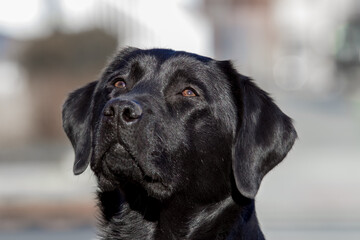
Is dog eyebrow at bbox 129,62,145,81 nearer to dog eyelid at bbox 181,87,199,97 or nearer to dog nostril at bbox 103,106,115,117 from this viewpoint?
dog eyelid at bbox 181,87,199,97

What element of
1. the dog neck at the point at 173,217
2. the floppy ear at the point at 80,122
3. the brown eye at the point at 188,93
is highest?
the brown eye at the point at 188,93

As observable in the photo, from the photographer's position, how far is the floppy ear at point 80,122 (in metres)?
4.62

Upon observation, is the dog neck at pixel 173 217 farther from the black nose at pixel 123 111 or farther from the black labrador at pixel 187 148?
the black nose at pixel 123 111

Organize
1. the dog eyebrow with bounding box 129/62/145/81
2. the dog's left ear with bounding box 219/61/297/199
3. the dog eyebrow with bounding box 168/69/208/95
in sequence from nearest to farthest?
the dog's left ear with bounding box 219/61/297/199 → the dog eyebrow with bounding box 168/69/208/95 → the dog eyebrow with bounding box 129/62/145/81

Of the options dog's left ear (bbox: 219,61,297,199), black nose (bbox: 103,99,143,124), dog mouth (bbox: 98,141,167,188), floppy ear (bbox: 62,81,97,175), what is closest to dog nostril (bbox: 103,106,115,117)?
black nose (bbox: 103,99,143,124)

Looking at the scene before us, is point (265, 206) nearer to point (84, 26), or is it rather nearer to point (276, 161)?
point (276, 161)

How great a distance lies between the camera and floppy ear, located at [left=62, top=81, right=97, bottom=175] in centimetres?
462

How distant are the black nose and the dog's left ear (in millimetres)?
719

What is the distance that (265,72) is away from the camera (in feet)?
208

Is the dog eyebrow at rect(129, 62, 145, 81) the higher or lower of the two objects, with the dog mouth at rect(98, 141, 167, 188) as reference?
higher

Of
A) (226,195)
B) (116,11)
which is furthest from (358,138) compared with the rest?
(226,195)

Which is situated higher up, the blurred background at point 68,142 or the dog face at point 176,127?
the dog face at point 176,127

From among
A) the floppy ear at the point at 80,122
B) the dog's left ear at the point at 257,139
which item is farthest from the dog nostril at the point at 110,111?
the dog's left ear at the point at 257,139

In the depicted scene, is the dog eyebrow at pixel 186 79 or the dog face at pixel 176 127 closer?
the dog face at pixel 176 127
